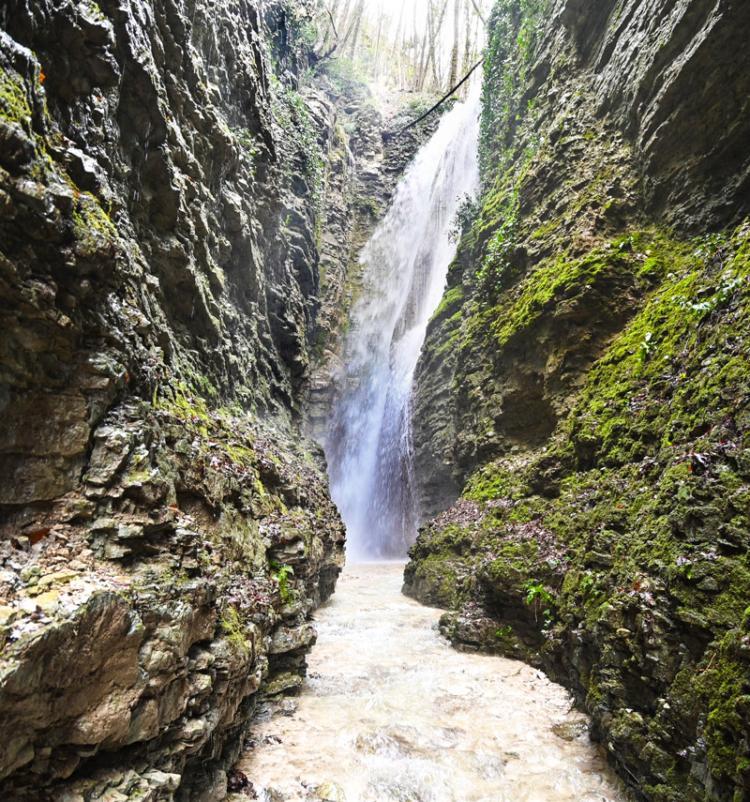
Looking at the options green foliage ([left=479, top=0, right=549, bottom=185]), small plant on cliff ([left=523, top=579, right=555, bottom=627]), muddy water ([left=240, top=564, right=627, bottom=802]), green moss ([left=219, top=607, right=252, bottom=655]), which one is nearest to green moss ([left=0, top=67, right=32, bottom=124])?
green moss ([left=219, top=607, right=252, bottom=655])

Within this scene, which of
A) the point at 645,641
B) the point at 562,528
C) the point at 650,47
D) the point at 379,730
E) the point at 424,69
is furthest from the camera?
the point at 424,69

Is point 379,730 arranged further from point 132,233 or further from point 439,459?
point 439,459

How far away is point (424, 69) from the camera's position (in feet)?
120

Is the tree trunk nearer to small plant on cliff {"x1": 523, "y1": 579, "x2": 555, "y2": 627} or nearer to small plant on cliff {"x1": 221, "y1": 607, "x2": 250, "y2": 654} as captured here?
small plant on cliff {"x1": 523, "y1": 579, "x2": 555, "y2": 627}

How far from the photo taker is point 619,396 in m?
6.91

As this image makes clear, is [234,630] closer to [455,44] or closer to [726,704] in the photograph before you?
[726,704]

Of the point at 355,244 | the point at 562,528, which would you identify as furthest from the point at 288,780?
the point at 355,244

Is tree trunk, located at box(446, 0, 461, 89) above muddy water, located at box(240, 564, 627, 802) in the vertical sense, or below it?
above

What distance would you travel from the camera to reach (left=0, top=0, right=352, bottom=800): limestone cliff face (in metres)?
2.53

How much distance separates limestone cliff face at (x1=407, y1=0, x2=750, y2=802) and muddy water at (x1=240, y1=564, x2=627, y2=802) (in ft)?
1.36

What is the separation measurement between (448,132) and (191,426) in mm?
28976

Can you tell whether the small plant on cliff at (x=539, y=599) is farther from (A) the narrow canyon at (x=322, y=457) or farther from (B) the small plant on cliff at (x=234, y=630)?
(B) the small plant on cliff at (x=234, y=630)

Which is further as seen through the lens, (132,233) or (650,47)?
(650,47)

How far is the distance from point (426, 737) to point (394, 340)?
21.4 meters
